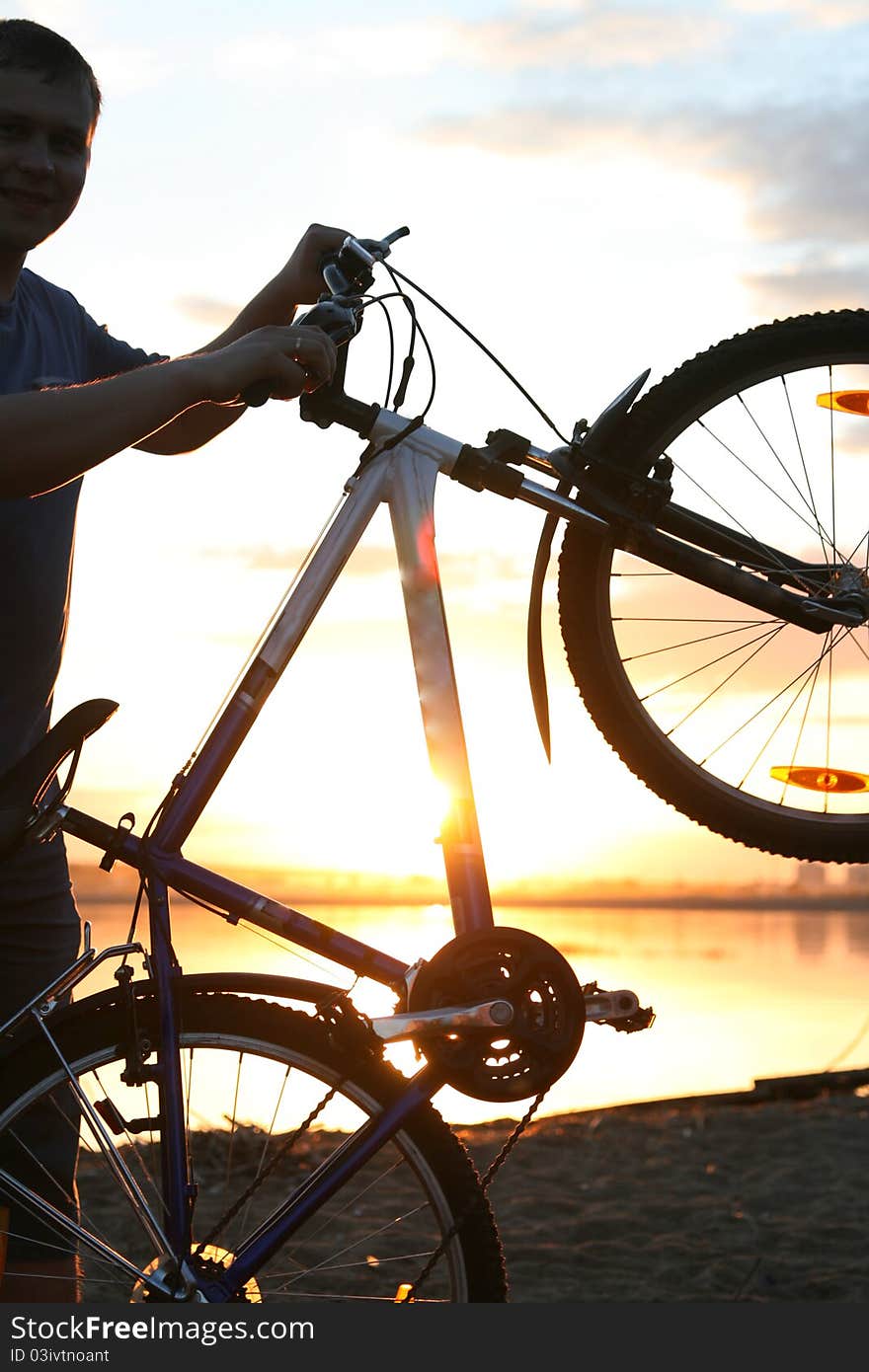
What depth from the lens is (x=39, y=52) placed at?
252 centimetres

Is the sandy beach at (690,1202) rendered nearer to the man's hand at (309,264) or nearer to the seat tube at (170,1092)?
the seat tube at (170,1092)

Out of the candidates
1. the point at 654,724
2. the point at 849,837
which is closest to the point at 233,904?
the point at 654,724

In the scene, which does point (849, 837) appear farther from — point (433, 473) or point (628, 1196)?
point (628, 1196)

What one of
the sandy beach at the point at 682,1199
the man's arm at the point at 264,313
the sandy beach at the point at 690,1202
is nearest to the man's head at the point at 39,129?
the man's arm at the point at 264,313

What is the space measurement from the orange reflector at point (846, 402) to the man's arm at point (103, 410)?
122 cm

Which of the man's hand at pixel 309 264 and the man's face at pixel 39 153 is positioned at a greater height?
the man's face at pixel 39 153

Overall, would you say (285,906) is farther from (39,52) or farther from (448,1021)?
(39,52)

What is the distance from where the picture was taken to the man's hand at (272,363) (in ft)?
6.86

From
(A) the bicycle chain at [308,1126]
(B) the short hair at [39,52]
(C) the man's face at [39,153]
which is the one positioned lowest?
(A) the bicycle chain at [308,1126]

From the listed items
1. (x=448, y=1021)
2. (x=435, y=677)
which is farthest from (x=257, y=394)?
(x=448, y=1021)

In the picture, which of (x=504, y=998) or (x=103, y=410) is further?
(x=504, y=998)

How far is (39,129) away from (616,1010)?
75.8 inches

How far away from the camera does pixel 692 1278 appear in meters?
4.16

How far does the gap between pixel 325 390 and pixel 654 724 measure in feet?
2.99
